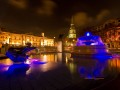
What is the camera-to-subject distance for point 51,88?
956 cm

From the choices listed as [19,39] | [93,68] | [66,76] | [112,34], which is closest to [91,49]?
[93,68]

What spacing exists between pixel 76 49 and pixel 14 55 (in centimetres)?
2619

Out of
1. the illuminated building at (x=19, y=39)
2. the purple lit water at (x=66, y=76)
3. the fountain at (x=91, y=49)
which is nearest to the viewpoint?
the purple lit water at (x=66, y=76)

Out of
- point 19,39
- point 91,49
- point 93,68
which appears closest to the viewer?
point 93,68

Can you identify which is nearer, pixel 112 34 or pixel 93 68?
pixel 93 68

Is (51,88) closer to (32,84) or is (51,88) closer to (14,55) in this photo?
(32,84)

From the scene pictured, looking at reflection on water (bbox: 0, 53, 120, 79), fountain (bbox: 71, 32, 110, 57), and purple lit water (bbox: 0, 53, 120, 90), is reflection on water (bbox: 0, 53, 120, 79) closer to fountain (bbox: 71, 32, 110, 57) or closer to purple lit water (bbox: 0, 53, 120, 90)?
purple lit water (bbox: 0, 53, 120, 90)

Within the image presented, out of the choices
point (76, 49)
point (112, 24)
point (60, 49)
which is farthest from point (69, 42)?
point (76, 49)

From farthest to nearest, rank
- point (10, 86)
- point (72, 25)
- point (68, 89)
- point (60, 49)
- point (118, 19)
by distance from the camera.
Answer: point (72, 25)
point (118, 19)
point (60, 49)
point (10, 86)
point (68, 89)

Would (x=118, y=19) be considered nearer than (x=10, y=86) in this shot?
No

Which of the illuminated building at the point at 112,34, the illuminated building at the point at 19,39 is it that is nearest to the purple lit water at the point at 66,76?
the illuminated building at the point at 112,34

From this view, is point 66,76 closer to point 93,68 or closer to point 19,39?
point 93,68

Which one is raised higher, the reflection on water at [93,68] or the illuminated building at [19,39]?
the illuminated building at [19,39]

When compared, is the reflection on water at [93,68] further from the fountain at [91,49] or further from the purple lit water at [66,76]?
the fountain at [91,49]
